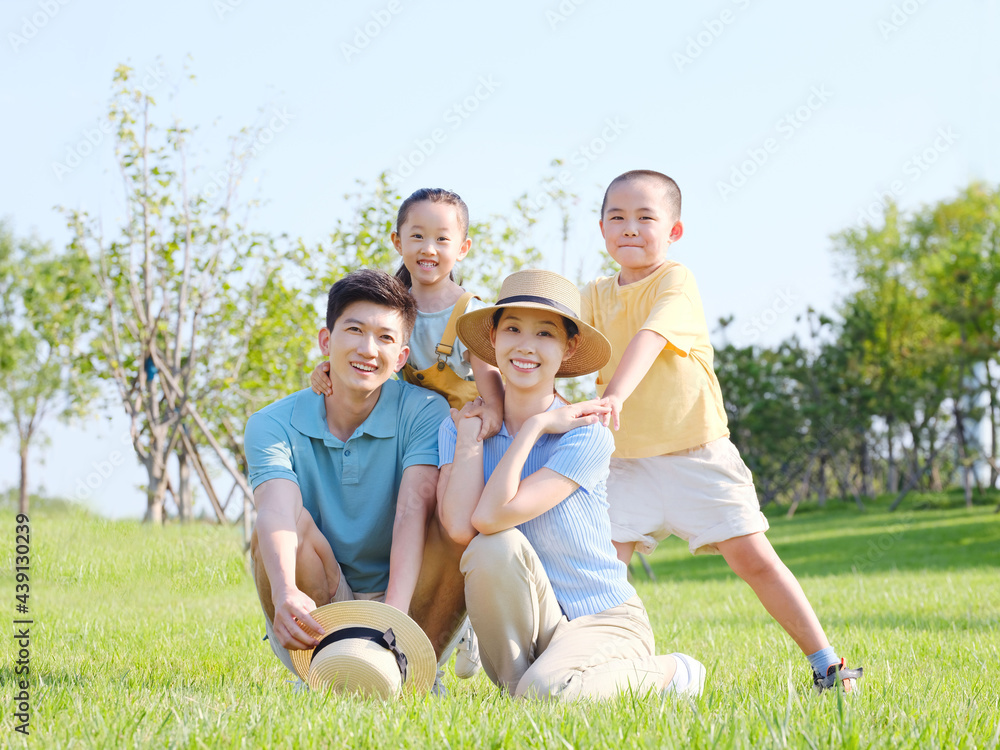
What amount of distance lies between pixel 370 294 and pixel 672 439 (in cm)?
134

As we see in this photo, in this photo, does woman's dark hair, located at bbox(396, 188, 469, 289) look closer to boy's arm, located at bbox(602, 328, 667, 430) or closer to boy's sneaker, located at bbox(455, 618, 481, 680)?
boy's arm, located at bbox(602, 328, 667, 430)

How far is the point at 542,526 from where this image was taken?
2984mm

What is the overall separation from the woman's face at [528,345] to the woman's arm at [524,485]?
169mm

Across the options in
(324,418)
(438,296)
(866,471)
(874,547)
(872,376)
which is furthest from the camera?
(866,471)

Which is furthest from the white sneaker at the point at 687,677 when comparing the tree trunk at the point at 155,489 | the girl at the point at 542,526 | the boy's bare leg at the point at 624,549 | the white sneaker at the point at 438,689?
the tree trunk at the point at 155,489

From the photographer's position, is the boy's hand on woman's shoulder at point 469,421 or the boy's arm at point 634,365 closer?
the boy's hand on woman's shoulder at point 469,421

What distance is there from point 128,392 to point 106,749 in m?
12.0

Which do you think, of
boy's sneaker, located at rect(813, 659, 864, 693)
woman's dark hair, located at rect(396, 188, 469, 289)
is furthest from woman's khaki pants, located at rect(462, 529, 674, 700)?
woman's dark hair, located at rect(396, 188, 469, 289)

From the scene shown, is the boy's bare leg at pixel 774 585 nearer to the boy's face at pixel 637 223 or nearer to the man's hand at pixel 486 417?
the man's hand at pixel 486 417

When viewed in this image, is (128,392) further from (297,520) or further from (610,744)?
(610,744)

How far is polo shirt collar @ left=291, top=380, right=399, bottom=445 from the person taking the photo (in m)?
3.26

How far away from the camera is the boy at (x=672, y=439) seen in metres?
3.44

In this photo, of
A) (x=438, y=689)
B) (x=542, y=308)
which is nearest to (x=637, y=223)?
(x=542, y=308)

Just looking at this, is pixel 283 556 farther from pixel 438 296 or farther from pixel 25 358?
pixel 25 358
